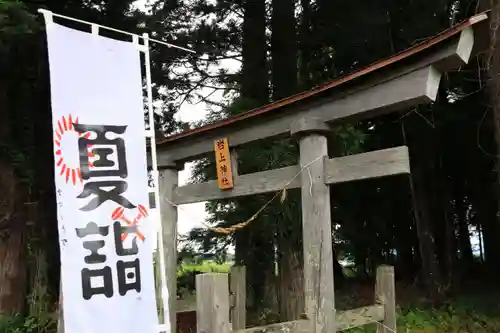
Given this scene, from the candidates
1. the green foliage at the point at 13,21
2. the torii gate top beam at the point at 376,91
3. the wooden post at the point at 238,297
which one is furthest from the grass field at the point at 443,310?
the green foliage at the point at 13,21

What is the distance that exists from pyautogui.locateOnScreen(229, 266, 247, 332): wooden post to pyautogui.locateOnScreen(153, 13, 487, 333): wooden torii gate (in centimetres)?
107

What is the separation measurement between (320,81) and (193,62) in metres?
2.17

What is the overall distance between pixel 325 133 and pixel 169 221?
2.14 meters

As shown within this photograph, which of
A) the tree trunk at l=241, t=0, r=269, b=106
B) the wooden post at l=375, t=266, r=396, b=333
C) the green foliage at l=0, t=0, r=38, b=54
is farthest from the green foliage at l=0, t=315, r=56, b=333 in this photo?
the wooden post at l=375, t=266, r=396, b=333

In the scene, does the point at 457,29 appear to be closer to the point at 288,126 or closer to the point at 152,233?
the point at 288,126

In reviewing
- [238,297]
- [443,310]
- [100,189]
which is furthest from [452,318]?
[100,189]

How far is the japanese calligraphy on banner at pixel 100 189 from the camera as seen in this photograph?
3.69 metres

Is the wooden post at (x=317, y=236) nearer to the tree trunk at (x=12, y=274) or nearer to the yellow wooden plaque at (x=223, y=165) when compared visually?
the yellow wooden plaque at (x=223, y=165)

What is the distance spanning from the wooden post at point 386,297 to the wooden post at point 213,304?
210 cm

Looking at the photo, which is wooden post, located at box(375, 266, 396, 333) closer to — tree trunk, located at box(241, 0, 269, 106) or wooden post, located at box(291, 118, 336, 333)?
wooden post, located at box(291, 118, 336, 333)

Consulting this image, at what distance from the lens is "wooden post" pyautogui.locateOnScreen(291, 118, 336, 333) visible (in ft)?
13.5

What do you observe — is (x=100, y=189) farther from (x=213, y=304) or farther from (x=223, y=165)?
(x=223, y=165)

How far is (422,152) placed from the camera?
1065cm

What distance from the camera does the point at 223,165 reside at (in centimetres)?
500
